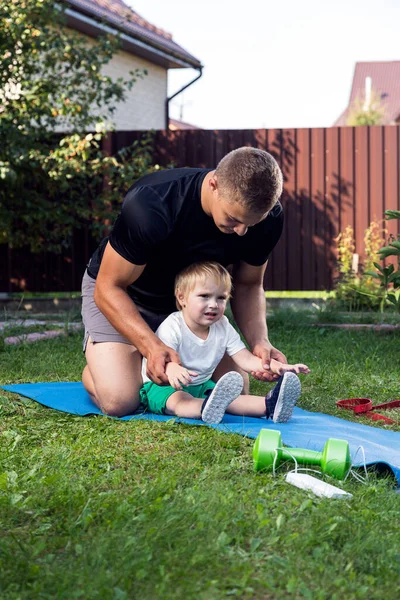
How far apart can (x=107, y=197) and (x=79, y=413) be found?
5.68m

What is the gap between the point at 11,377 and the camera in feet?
15.0

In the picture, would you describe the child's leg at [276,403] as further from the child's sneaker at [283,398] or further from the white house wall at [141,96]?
the white house wall at [141,96]

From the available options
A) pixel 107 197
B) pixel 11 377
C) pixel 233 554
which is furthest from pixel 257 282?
pixel 107 197

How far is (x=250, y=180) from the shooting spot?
307cm

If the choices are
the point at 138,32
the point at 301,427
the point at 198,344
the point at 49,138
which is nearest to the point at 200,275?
the point at 198,344

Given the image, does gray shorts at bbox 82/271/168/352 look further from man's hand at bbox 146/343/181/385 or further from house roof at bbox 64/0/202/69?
house roof at bbox 64/0/202/69

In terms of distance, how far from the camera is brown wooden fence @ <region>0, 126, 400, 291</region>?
945 centimetres

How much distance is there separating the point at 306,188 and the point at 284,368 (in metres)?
6.32

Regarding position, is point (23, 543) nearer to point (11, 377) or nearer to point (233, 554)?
point (233, 554)

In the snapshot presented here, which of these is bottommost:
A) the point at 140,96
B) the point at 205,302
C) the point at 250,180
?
the point at 205,302

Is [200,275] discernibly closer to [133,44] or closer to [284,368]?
[284,368]

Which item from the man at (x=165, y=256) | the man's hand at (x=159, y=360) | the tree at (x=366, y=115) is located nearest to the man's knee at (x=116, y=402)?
the man at (x=165, y=256)

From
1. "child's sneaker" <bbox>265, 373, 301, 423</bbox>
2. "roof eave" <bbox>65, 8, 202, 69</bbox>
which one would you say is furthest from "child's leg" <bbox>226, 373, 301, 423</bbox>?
"roof eave" <bbox>65, 8, 202, 69</bbox>

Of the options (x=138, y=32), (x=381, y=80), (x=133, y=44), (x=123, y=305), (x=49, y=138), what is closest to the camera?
(x=123, y=305)
